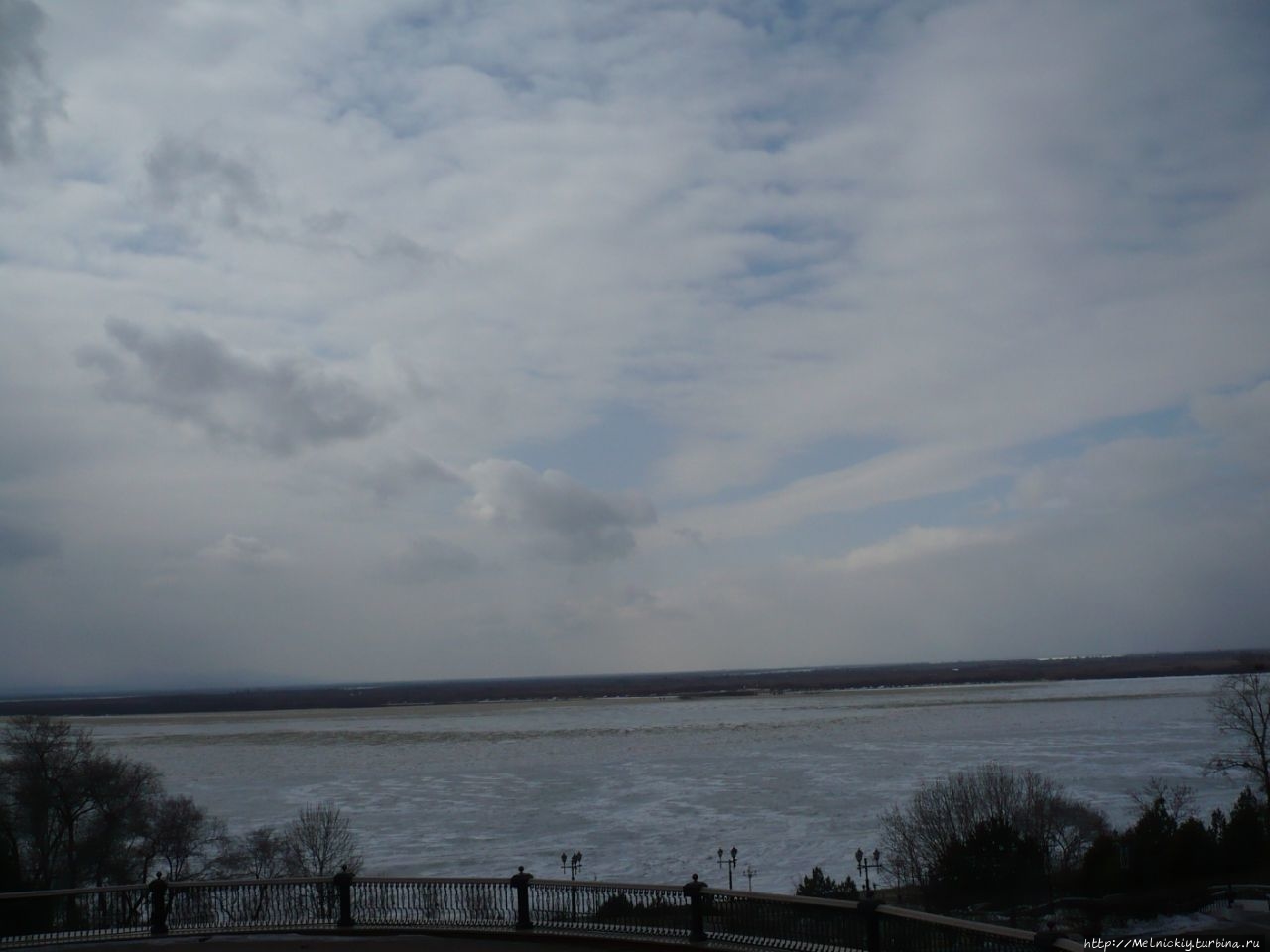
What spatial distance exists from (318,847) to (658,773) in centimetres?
3419

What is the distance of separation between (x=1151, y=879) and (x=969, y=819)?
38.8ft

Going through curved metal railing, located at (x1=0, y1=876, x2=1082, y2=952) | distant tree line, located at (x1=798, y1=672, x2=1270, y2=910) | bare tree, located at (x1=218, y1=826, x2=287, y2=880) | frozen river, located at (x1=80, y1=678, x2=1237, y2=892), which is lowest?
frozen river, located at (x1=80, y1=678, x2=1237, y2=892)

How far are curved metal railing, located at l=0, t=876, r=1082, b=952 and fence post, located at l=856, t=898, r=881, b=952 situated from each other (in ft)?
0.04

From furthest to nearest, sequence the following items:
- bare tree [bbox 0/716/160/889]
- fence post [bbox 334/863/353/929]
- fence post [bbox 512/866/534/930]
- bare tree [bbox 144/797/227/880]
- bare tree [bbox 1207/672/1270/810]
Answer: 1. bare tree [bbox 1207/672/1270/810]
2. bare tree [bbox 144/797/227/880]
3. bare tree [bbox 0/716/160/889]
4. fence post [bbox 334/863/353/929]
5. fence post [bbox 512/866/534/930]

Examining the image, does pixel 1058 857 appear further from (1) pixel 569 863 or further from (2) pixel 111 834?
(2) pixel 111 834

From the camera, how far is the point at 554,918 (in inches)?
639

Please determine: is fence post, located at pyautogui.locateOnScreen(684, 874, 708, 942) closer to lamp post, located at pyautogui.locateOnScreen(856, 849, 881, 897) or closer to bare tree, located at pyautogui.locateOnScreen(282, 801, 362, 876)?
lamp post, located at pyautogui.locateOnScreen(856, 849, 881, 897)

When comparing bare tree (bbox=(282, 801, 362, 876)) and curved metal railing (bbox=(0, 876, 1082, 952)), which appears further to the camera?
bare tree (bbox=(282, 801, 362, 876))

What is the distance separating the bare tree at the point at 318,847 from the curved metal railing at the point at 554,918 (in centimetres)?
2505

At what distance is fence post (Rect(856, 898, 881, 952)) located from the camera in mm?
12836

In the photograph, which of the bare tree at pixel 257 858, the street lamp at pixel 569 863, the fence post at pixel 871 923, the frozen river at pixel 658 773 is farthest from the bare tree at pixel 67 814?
the fence post at pixel 871 923

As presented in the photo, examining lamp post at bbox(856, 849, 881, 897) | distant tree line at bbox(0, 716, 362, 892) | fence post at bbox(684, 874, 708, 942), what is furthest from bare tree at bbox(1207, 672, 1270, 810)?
distant tree line at bbox(0, 716, 362, 892)

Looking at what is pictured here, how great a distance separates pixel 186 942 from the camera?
15.8 meters

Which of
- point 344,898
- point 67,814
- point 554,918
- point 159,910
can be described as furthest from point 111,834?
point 554,918
